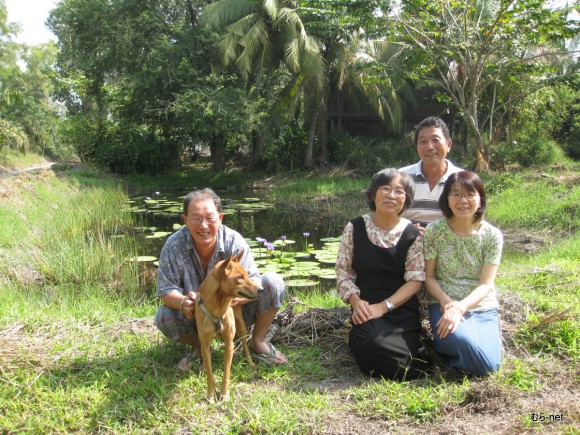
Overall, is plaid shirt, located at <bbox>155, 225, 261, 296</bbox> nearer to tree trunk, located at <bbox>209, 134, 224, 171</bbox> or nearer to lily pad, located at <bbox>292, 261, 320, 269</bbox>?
lily pad, located at <bbox>292, 261, 320, 269</bbox>

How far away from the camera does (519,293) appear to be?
13.7 ft

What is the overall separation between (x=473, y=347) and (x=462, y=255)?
Result: 1.97ft

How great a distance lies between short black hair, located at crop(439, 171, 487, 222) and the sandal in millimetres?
1490

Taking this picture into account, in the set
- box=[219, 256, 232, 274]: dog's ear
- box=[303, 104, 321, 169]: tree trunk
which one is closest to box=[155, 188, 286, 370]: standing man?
box=[219, 256, 232, 274]: dog's ear

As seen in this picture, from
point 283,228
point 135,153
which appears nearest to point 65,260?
point 283,228

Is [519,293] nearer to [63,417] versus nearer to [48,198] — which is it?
[63,417]

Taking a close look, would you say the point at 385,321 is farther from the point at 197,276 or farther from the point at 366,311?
the point at 197,276

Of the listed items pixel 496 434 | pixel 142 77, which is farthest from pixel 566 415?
pixel 142 77

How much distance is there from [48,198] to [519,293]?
37.3ft

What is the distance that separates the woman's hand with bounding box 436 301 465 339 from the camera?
294 centimetres

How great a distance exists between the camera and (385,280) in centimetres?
327

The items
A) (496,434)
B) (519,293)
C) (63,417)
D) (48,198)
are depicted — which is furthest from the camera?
(48,198)

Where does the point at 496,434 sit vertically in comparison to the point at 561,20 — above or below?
below

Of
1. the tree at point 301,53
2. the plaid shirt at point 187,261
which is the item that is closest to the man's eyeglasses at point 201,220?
the plaid shirt at point 187,261
